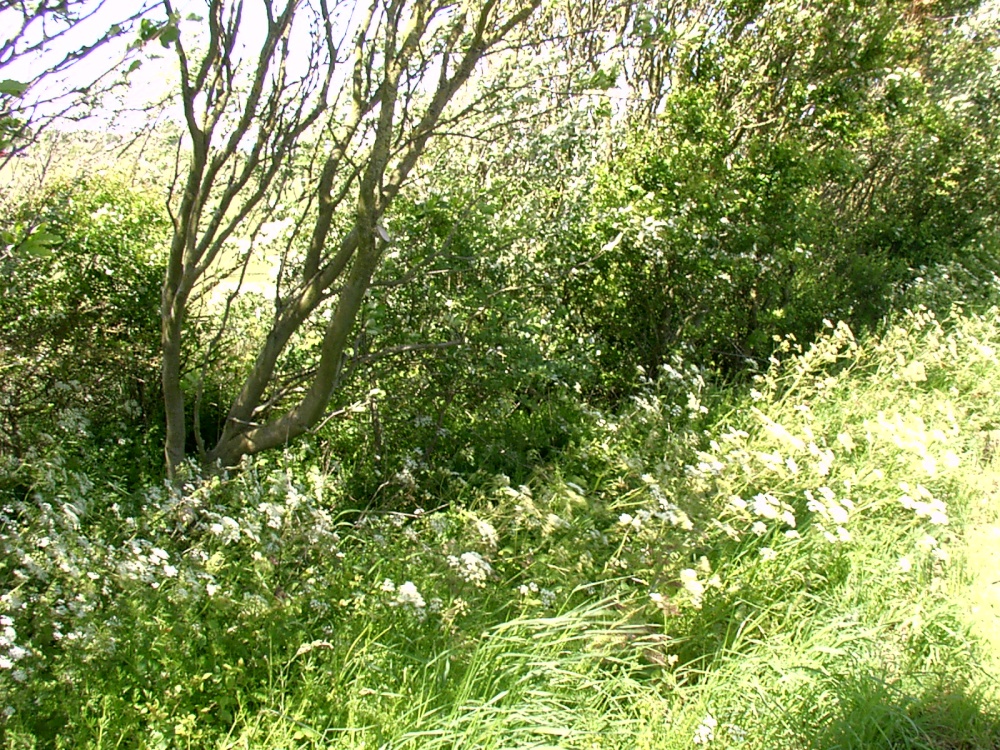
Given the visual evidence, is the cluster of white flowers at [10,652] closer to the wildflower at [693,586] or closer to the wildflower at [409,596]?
the wildflower at [409,596]

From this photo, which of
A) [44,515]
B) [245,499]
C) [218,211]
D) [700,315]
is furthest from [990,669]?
[700,315]

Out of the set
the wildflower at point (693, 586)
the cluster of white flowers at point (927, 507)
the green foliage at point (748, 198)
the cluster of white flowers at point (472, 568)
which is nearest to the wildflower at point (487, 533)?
the cluster of white flowers at point (472, 568)

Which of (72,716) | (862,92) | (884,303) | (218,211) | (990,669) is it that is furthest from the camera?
(884,303)

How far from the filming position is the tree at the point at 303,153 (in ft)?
12.4

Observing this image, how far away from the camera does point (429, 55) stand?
4.18m

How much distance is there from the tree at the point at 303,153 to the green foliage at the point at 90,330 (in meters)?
0.66

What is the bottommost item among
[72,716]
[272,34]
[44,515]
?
[72,716]

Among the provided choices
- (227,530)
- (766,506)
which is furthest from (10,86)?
(766,506)

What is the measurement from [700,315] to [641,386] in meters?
1.10

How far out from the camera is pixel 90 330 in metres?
5.11

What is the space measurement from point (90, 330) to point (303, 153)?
171 centimetres

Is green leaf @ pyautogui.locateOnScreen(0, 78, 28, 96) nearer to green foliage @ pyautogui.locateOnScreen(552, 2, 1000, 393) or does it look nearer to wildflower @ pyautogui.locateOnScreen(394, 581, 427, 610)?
wildflower @ pyautogui.locateOnScreen(394, 581, 427, 610)

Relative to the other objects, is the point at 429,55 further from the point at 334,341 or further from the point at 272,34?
the point at 334,341

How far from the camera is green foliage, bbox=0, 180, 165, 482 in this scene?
186 inches
